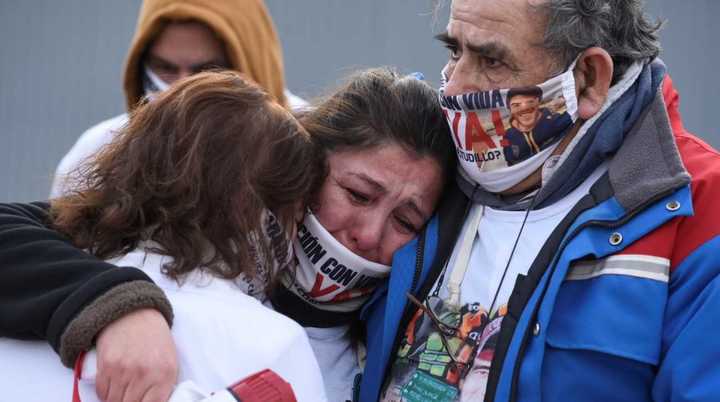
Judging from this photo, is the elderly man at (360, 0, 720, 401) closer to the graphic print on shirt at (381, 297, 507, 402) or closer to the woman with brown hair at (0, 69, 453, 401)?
the graphic print on shirt at (381, 297, 507, 402)

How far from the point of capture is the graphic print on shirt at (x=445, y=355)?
2326mm

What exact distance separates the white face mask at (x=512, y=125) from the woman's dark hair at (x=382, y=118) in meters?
0.13

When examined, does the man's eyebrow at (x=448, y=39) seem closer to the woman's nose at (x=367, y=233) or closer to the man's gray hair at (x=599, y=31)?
the man's gray hair at (x=599, y=31)

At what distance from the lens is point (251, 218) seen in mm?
Result: 1987

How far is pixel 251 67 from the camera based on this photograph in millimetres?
3543

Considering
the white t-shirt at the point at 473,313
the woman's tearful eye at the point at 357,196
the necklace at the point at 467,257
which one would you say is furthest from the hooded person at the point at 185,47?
the white t-shirt at the point at 473,313

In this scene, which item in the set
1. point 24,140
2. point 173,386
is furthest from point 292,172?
point 24,140

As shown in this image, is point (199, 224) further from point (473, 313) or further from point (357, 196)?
point (473, 313)

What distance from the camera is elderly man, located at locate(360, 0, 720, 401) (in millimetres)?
2094

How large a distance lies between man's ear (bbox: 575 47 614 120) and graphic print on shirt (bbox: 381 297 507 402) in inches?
21.0

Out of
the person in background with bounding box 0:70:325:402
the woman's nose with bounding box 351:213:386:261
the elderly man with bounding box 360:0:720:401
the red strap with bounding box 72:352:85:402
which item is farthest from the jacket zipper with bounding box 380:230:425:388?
the red strap with bounding box 72:352:85:402

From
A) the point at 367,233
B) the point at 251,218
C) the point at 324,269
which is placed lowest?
the point at 324,269

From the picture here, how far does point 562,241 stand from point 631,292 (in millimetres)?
206

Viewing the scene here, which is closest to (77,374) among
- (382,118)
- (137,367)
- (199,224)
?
(137,367)
